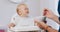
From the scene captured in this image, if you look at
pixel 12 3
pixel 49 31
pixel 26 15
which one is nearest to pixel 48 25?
pixel 49 31

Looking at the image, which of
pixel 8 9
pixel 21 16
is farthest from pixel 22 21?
pixel 8 9

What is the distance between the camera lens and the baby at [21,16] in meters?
0.72

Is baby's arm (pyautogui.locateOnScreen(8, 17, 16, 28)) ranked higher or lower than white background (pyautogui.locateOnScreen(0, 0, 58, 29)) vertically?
lower

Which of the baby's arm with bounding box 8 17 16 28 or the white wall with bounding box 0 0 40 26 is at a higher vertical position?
the white wall with bounding box 0 0 40 26

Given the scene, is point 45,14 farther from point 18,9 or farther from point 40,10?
point 18,9

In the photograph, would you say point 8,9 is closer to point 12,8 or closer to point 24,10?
point 12,8

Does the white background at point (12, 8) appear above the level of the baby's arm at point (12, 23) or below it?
above

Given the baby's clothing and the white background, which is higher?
the white background

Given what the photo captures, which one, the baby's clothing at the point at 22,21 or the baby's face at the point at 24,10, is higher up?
the baby's face at the point at 24,10

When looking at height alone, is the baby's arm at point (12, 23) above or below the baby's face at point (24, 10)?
below

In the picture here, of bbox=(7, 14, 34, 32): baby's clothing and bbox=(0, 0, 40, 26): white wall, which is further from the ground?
bbox=(0, 0, 40, 26): white wall

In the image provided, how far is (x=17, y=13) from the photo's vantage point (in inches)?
29.6

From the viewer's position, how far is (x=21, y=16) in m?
0.74

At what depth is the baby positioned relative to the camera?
2.38 ft
